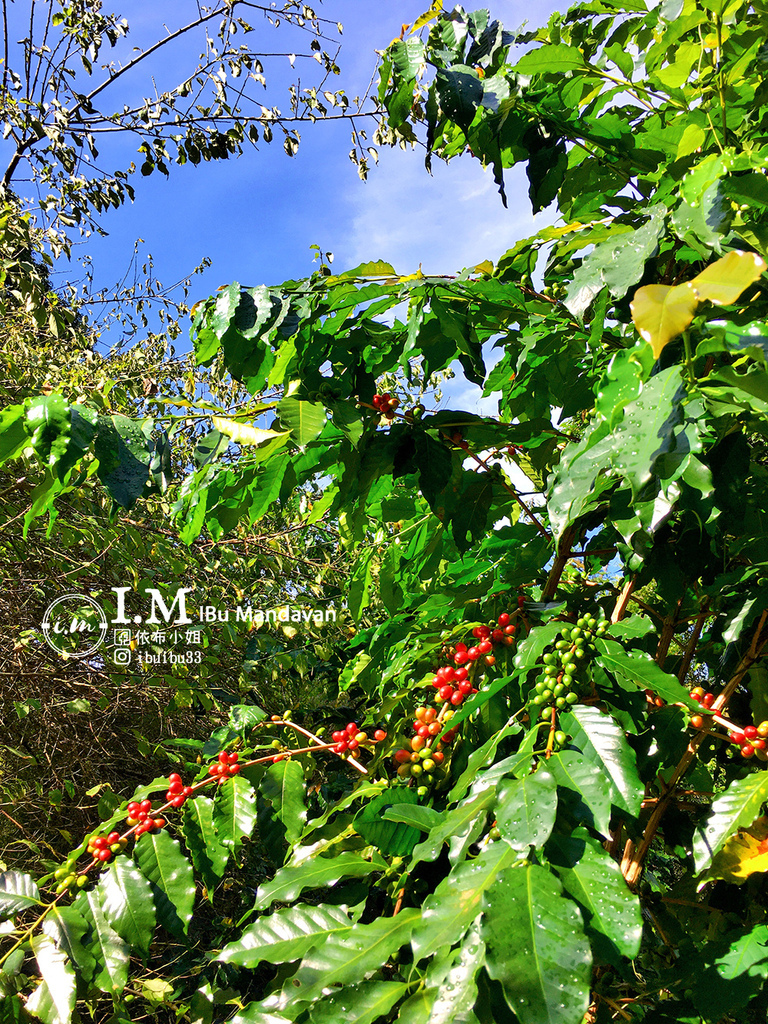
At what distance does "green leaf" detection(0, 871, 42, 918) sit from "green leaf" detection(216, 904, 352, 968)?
0.30 meters

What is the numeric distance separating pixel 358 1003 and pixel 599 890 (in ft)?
0.88

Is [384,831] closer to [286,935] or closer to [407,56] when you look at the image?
[286,935]

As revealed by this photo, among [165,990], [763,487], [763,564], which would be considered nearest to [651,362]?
[763,564]

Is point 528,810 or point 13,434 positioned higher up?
point 13,434

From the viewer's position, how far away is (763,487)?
3.73 ft

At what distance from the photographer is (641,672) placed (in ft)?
2.85

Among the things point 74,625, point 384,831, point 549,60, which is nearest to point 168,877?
point 384,831

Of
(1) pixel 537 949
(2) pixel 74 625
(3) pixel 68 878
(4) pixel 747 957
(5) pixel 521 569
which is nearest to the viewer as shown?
(1) pixel 537 949

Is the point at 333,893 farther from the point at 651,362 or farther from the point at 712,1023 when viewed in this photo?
the point at 651,362

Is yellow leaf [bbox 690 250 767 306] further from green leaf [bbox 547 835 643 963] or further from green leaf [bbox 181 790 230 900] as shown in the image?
green leaf [bbox 181 790 230 900]

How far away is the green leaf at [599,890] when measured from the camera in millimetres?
592

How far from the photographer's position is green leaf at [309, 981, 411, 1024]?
0.65 m

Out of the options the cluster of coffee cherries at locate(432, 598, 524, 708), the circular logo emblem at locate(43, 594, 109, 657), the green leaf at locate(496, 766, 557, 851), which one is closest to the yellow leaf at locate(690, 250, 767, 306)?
the green leaf at locate(496, 766, 557, 851)

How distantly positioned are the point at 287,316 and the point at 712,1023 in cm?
105
